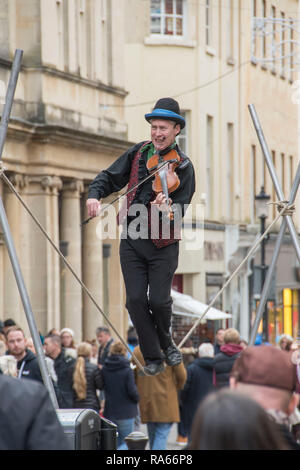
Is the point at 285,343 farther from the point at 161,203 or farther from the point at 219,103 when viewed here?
the point at 161,203

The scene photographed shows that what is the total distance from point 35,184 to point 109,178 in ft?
28.7

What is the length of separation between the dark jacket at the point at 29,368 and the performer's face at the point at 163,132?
11.5ft

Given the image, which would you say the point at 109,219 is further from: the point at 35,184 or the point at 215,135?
the point at 215,135

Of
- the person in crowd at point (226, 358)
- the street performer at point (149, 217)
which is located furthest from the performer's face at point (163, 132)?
the person in crowd at point (226, 358)

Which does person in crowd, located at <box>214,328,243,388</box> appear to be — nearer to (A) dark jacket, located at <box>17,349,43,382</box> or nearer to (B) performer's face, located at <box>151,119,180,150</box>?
(A) dark jacket, located at <box>17,349,43,382</box>

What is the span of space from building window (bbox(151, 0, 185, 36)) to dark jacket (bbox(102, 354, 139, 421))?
12.1 feet

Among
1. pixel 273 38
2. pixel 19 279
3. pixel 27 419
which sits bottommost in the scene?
pixel 27 419

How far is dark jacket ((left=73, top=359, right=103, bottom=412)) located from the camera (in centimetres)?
1374

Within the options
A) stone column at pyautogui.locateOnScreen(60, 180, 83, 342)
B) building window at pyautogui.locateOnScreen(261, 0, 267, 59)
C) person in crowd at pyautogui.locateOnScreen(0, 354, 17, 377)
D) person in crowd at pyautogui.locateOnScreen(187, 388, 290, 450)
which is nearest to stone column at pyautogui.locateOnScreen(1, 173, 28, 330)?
stone column at pyautogui.locateOnScreen(60, 180, 83, 342)

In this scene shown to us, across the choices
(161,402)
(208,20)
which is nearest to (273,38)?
(208,20)

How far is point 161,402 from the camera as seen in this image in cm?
1466

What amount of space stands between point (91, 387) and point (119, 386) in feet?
1.67

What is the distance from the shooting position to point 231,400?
3.91 meters

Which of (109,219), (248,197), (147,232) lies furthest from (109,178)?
(248,197)
